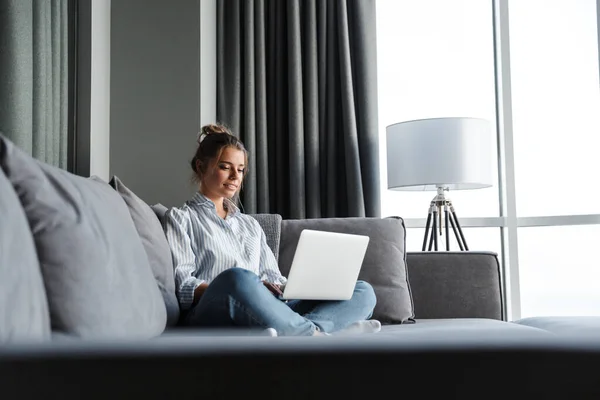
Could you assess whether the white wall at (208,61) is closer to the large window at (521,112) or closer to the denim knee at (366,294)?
the large window at (521,112)

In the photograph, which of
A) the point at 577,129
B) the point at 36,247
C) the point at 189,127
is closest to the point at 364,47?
the point at 189,127

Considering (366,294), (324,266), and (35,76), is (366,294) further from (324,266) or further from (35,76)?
(35,76)

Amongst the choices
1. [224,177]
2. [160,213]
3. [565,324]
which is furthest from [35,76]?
[565,324]

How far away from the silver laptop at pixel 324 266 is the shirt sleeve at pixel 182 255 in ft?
1.42

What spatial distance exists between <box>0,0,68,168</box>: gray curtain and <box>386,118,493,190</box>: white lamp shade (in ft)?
5.25

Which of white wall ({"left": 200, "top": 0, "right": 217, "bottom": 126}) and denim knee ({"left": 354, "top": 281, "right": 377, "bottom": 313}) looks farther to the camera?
white wall ({"left": 200, "top": 0, "right": 217, "bottom": 126})

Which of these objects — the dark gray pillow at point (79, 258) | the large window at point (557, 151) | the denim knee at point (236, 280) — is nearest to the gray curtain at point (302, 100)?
the large window at point (557, 151)

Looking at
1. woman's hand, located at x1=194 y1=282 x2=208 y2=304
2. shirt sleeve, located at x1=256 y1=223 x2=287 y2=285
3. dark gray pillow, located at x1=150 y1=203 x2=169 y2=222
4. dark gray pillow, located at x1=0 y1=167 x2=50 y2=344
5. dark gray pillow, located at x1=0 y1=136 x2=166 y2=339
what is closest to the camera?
dark gray pillow, located at x1=0 y1=167 x2=50 y2=344

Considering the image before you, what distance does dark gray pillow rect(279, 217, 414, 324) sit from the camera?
2557 millimetres

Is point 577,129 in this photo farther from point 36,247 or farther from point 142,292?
point 36,247

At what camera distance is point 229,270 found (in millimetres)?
1897

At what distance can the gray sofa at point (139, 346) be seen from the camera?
47 cm

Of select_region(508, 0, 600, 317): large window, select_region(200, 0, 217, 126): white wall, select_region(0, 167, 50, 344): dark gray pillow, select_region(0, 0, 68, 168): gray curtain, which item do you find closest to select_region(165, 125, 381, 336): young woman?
select_region(0, 0, 68, 168): gray curtain

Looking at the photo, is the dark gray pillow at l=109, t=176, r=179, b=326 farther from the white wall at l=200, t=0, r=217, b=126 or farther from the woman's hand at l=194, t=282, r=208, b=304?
the white wall at l=200, t=0, r=217, b=126
